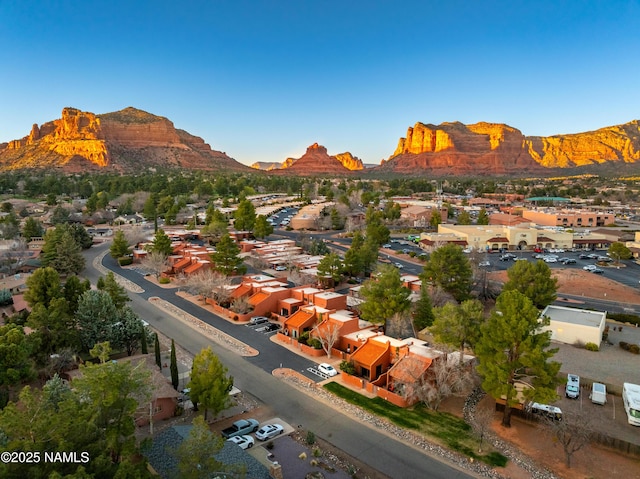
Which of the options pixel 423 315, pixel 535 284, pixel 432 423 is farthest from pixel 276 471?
pixel 535 284

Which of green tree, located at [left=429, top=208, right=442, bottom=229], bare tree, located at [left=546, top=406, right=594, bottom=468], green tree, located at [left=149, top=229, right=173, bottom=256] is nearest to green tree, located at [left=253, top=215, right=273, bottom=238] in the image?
green tree, located at [left=149, top=229, right=173, bottom=256]

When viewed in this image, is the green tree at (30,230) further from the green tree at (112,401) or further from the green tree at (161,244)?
the green tree at (112,401)

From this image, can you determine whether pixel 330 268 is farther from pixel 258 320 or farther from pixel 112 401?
pixel 112 401

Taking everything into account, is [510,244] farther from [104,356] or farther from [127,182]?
[127,182]

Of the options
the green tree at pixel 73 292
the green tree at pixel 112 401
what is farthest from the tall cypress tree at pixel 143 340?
the green tree at pixel 112 401

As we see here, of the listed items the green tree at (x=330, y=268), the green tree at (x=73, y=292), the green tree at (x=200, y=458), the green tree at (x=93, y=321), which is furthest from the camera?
the green tree at (x=330, y=268)

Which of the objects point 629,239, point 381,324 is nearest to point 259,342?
point 381,324

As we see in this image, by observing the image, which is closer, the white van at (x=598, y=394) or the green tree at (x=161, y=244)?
the white van at (x=598, y=394)

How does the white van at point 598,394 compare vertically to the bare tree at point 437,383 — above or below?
below
